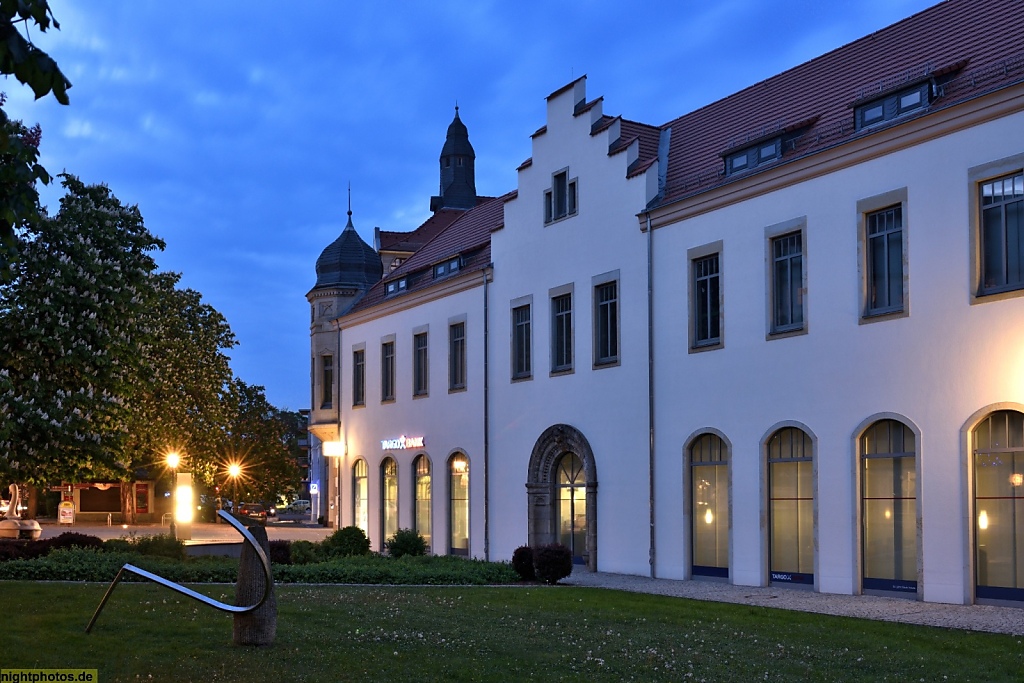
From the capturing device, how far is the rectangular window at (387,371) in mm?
43969

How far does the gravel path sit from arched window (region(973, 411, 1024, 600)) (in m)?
0.55

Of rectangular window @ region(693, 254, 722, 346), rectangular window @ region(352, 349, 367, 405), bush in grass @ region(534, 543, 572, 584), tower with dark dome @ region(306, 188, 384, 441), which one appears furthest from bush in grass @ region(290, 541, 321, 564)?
tower with dark dome @ region(306, 188, 384, 441)

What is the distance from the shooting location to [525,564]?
85.1 ft

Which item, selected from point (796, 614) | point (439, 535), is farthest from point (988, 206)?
point (439, 535)

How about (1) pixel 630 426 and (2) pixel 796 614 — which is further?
(1) pixel 630 426

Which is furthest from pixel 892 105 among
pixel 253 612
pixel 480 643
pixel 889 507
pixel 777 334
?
pixel 253 612

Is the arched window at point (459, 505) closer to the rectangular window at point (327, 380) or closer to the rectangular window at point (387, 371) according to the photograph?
the rectangular window at point (387, 371)

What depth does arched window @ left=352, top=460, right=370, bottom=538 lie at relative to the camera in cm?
4519

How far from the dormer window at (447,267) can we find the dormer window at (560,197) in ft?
20.3

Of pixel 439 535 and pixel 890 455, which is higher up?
pixel 890 455

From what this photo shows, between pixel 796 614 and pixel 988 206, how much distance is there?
786 cm

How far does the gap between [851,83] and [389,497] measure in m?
23.4

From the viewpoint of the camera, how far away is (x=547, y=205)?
34.1 meters

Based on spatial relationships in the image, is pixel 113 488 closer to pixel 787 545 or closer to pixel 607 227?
pixel 607 227
